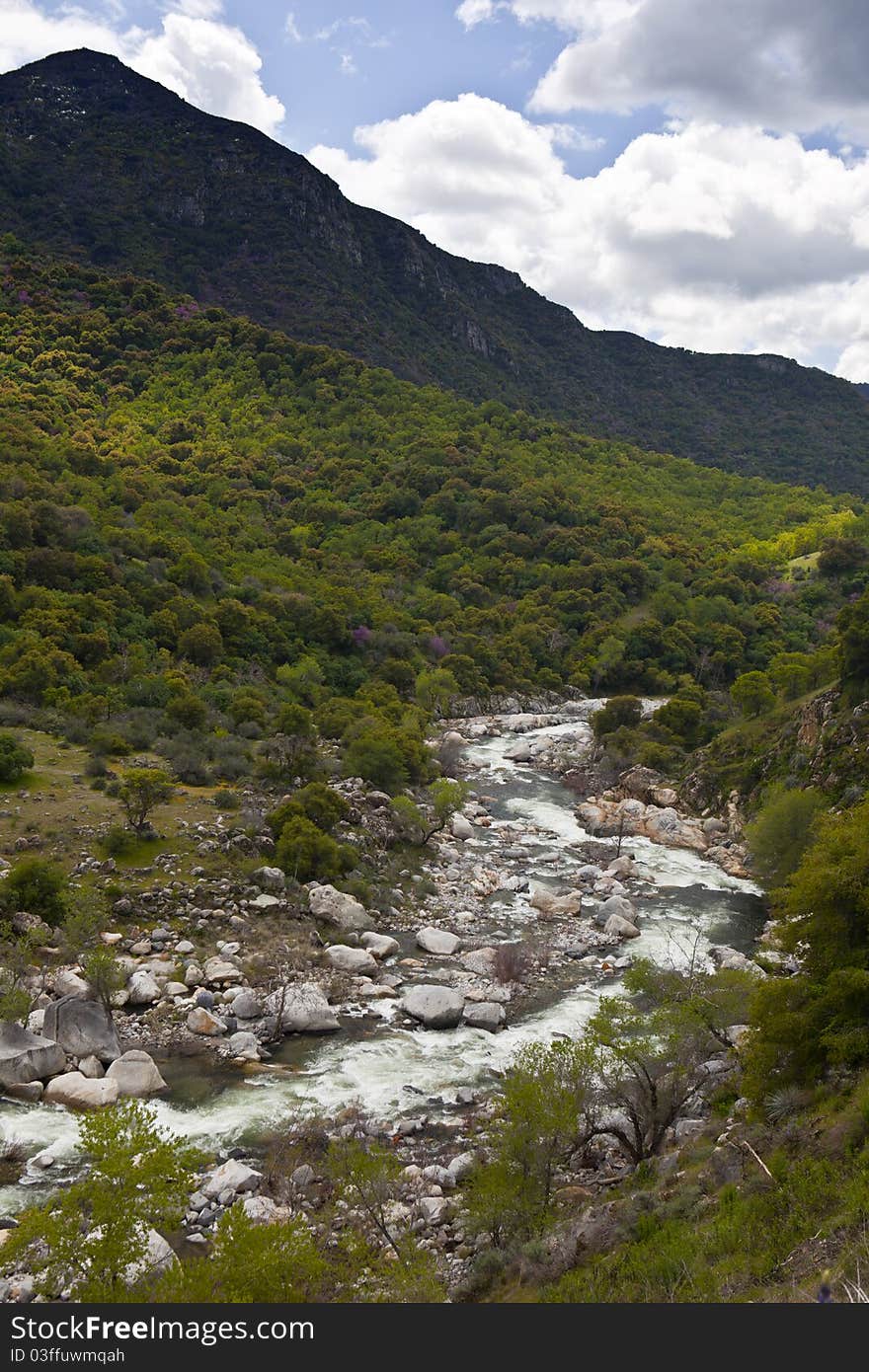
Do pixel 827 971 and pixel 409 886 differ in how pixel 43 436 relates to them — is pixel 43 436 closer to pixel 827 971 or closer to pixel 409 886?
pixel 409 886

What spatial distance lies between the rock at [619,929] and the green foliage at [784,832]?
7586 millimetres

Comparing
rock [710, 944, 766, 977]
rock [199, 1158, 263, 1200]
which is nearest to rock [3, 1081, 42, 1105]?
rock [199, 1158, 263, 1200]

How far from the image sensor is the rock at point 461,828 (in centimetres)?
3906

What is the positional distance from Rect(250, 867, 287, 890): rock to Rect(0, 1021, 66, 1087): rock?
31.5 feet

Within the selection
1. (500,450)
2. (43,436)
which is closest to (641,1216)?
(43,436)

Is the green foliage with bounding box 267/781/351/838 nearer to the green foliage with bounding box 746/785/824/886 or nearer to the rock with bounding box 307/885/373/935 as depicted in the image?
the rock with bounding box 307/885/373/935

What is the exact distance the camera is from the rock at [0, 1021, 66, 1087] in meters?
17.4

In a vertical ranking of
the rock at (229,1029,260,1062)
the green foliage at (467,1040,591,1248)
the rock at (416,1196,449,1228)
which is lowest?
the rock at (229,1029,260,1062)

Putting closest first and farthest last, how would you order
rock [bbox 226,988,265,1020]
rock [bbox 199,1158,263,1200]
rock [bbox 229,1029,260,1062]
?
1. rock [bbox 199,1158,263,1200]
2. rock [bbox 229,1029,260,1062]
3. rock [bbox 226,988,265,1020]

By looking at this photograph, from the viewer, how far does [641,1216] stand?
40.5 feet

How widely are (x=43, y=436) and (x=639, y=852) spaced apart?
2663 inches

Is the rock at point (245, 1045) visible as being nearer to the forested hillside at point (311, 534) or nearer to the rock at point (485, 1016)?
the rock at point (485, 1016)

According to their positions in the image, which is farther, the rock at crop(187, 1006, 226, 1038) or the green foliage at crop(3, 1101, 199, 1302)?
the rock at crop(187, 1006, 226, 1038)

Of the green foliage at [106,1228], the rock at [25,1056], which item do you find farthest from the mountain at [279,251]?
the green foliage at [106,1228]
